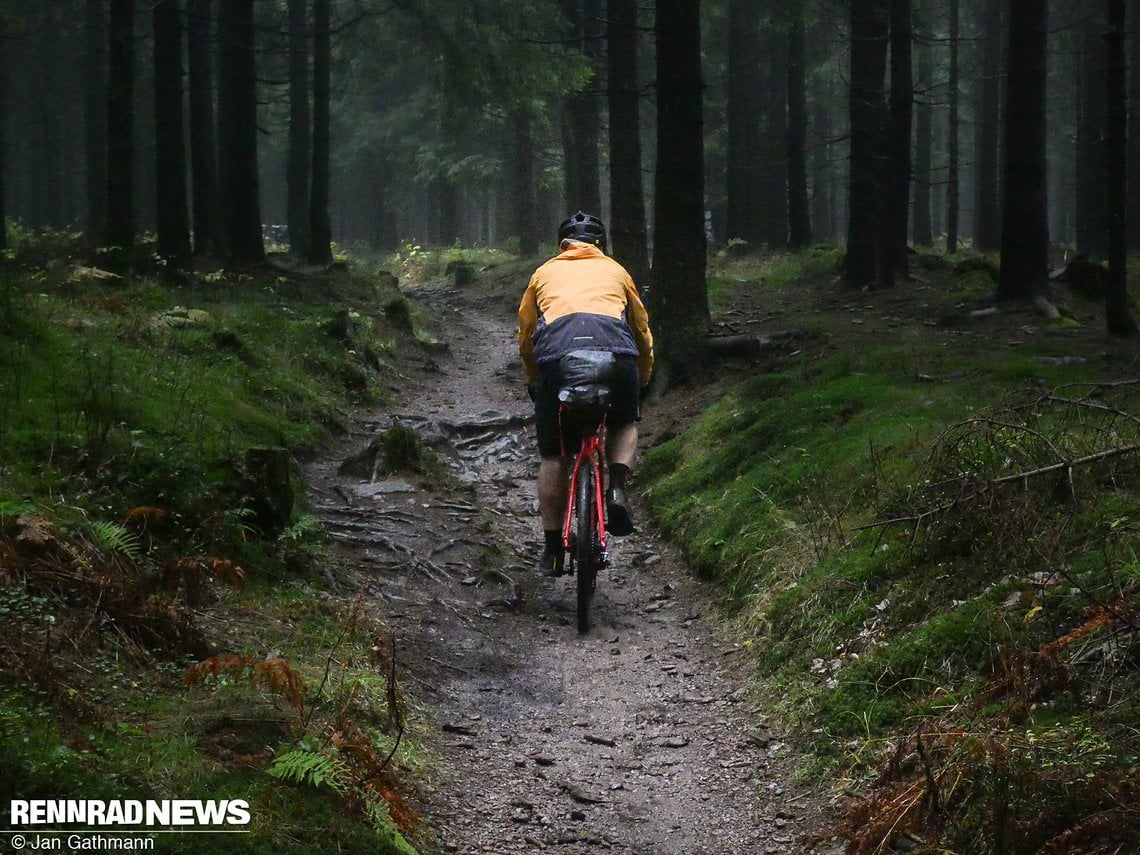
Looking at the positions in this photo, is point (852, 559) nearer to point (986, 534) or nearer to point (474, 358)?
point (986, 534)

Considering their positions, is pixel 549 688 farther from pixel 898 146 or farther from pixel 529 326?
pixel 898 146

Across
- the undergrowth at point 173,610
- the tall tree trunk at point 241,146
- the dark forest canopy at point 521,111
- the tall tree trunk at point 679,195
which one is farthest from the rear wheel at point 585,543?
the tall tree trunk at point 241,146

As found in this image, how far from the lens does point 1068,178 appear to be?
5488cm

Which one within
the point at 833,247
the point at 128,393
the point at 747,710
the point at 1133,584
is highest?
the point at 833,247

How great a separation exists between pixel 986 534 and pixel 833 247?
19931 millimetres

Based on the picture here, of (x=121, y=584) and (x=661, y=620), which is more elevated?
(x=121, y=584)

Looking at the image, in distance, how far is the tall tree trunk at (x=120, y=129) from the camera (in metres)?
16.3

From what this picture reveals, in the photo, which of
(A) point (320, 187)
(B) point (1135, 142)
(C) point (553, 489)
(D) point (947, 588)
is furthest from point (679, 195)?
(B) point (1135, 142)

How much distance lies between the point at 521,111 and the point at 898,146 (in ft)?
52.7

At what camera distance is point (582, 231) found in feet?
25.7

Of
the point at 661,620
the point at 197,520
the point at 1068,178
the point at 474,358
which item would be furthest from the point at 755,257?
the point at 1068,178

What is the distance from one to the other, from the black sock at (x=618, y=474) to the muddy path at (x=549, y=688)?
0.89m

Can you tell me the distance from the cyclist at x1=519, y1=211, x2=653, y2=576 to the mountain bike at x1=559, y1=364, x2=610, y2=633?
2.9 inches

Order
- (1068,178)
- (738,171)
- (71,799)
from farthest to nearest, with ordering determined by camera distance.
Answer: (1068,178) < (738,171) < (71,799)
